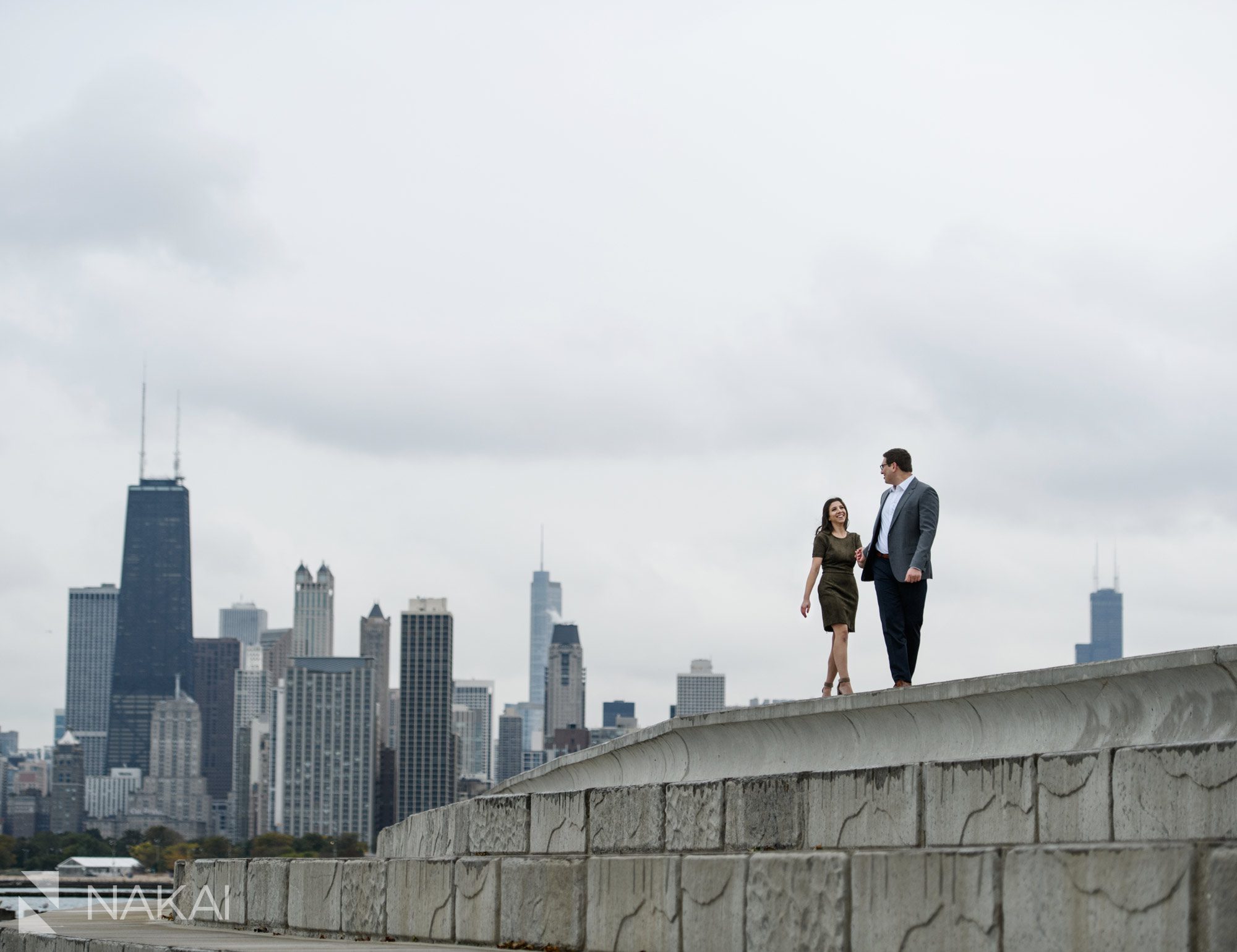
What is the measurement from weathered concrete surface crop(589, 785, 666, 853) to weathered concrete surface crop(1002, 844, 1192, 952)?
4.00 meters

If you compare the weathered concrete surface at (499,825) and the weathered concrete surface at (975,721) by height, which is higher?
the weathered concrete surface at (975,721)

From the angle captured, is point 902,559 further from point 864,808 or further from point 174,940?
point 174,940

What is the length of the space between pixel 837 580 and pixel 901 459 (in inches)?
60.8

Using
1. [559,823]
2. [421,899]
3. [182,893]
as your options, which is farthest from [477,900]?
[182,893]

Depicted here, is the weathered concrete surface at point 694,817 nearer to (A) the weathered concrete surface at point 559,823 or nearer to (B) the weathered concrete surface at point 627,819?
(B) the weathered concrete surface at point 627,819

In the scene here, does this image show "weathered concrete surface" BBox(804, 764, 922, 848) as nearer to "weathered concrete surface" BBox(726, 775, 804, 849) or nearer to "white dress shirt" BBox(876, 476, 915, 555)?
"weathered concrete surface" BBox(726, 775, 804, 849)

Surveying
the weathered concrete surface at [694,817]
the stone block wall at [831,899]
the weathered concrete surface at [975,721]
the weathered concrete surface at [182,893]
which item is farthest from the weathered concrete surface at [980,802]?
the weathered concrete surface at [182,893]

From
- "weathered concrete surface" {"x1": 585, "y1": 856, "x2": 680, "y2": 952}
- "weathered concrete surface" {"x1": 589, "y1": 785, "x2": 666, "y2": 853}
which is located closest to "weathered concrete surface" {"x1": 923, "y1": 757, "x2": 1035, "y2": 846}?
"weathered concrete surface" {"x1": 585, "y1": 856, "x2": 680, "y2": 952}

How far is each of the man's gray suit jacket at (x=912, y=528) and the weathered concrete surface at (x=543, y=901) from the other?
376 centimetres

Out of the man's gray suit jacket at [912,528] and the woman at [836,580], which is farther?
the woman at [836,580]

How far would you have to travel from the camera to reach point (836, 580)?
14516mm

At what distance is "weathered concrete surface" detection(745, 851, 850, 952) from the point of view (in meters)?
8.16

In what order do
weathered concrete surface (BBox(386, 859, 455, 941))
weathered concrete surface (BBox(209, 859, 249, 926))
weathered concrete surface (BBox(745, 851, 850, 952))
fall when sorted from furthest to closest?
weathered concrete surface (BBox(209, 859, 249, 926)), weathered concrete surface (BBox(386, 859, 455, 941)), weathered concrete surface (BBox(745, 851, 850, 952))

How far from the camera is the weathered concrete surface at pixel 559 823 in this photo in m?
11.7
